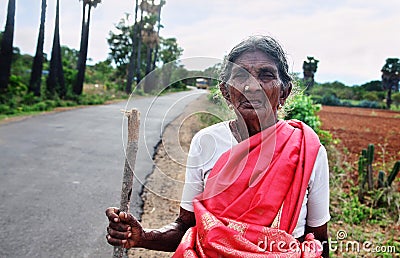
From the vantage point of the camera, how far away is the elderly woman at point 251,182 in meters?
1.40

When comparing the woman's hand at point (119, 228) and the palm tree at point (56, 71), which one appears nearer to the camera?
the woman's hand at point (119, 228)

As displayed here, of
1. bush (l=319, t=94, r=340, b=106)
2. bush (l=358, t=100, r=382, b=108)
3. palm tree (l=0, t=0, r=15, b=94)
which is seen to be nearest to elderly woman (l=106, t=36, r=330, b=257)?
palm tree (l=0, t=0, r=15, b=94)

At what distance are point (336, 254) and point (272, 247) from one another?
258 cm

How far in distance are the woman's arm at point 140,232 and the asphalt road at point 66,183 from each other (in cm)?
17

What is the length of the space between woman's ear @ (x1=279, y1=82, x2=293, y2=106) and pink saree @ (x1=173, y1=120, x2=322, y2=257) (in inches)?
6.7

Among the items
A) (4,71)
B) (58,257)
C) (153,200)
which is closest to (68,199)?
(153,200)

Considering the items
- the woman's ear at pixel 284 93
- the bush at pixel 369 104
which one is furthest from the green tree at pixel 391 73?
the woman's ear at pixel 284 93

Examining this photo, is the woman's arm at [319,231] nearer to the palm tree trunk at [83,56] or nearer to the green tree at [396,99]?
the palm tree trunk at [83,56]

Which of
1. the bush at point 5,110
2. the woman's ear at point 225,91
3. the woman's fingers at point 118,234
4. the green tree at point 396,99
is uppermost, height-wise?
the green tree at point 396,99

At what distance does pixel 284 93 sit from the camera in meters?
1.66

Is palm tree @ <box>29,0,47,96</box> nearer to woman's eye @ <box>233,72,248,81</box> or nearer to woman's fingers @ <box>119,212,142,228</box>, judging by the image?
woman's fingers @ <box>119,212,142,228</box>

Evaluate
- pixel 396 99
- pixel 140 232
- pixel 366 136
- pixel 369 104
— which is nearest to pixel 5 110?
pixel 366 136

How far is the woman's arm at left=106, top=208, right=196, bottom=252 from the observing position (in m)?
1.54

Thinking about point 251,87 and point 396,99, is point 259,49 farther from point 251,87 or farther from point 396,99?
point 396,99
